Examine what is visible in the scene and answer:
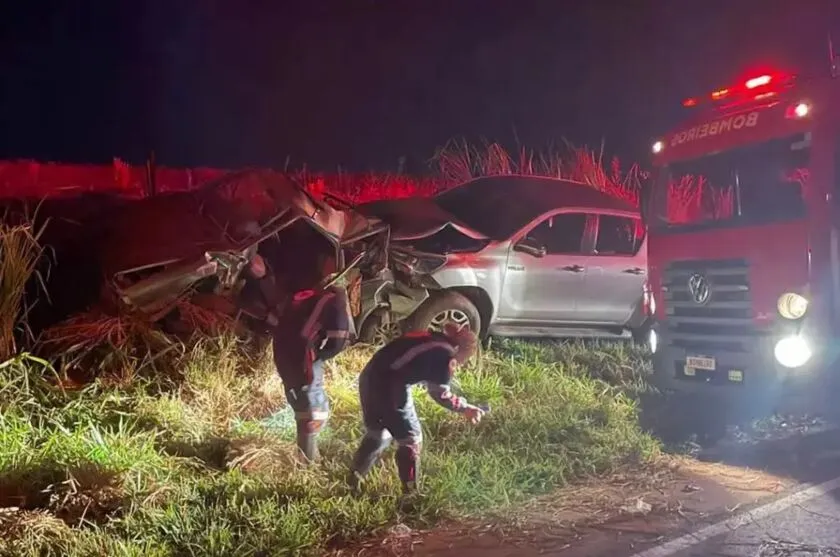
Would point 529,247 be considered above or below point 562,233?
below

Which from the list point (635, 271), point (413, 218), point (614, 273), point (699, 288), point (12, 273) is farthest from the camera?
point (635, 271)

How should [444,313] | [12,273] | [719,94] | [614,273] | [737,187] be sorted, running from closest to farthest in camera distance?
[12,273] → [737,187] → [719,94] → [444,313] → [614,273]

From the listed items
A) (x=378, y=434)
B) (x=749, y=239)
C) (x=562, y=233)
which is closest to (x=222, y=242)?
(x=378, y=434)

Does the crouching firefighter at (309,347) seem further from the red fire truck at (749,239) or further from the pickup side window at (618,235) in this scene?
the pickup side window at (618,235)

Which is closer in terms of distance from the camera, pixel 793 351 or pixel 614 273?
pixel 793 351

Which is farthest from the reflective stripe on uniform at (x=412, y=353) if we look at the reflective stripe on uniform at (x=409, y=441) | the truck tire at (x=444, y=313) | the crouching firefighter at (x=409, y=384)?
the truck tire at (x=444, y=313)

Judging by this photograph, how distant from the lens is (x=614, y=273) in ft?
29.1

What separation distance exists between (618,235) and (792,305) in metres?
3.03

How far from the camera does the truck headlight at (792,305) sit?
20.0 feet

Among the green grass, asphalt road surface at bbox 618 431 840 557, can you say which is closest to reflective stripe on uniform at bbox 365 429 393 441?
the green grass

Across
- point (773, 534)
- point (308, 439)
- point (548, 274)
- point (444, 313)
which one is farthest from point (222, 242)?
point (773, 534)

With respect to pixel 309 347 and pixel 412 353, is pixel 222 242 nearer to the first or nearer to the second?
pixel 309 347

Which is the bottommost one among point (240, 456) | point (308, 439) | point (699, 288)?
point (240, 456)

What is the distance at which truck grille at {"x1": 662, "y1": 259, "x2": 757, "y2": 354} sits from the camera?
6.51 meters
